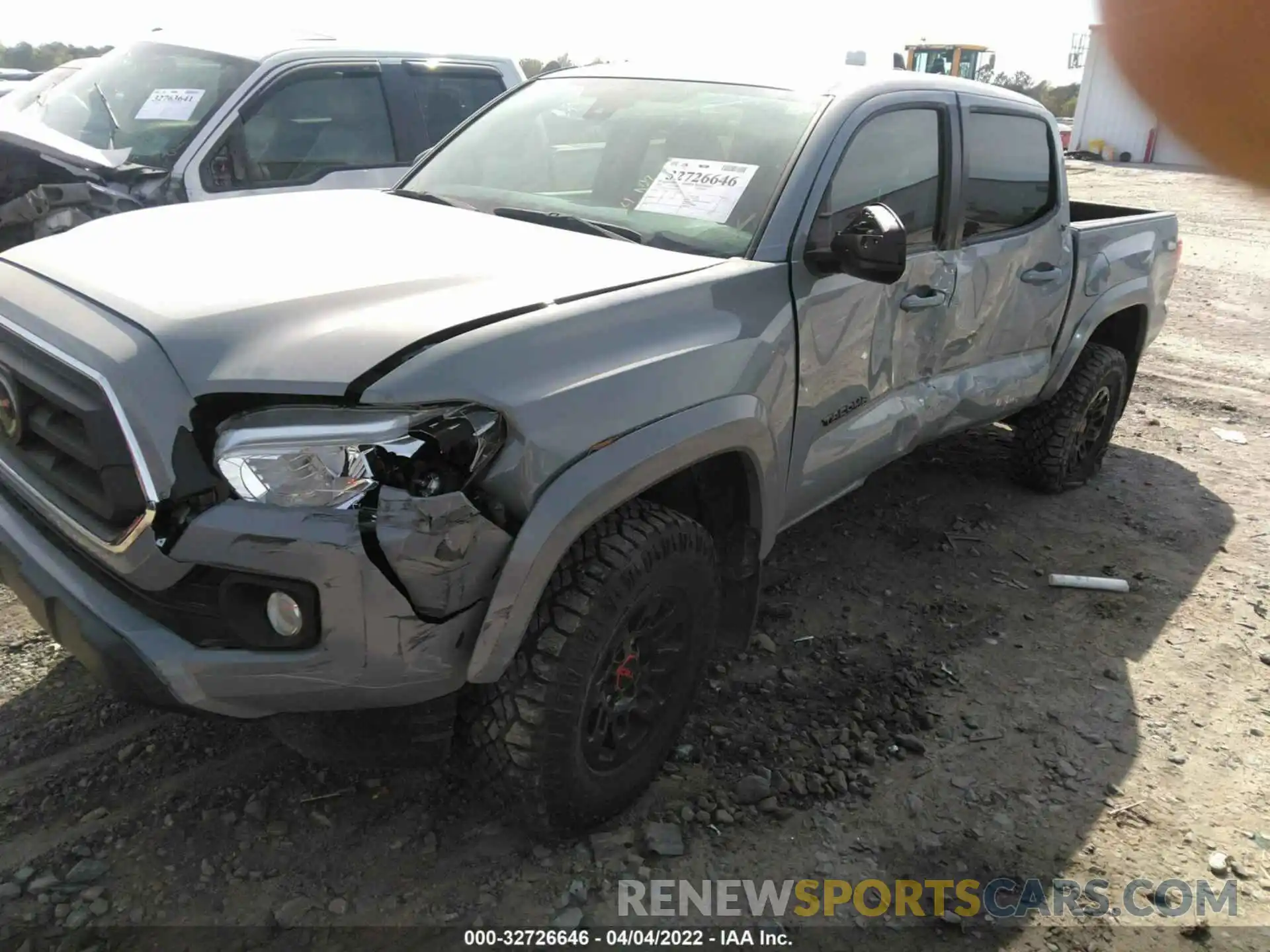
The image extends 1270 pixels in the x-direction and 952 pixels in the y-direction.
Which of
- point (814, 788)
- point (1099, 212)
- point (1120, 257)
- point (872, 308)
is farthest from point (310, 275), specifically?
point (1099, 212)

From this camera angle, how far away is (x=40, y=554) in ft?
7.40

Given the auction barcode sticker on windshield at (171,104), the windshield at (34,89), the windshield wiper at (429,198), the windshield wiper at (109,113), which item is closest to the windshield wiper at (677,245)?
the windshield wiper at (429,198)

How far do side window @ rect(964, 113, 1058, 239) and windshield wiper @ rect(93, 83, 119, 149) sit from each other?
445 cm

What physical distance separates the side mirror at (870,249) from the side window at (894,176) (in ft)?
0.27

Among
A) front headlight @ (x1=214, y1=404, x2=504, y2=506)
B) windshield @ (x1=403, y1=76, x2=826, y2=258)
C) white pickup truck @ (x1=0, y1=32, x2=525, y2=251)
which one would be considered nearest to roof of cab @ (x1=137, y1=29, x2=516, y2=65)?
white pickup truck @ (x1=0, y1=32, x2=525, y2=251)

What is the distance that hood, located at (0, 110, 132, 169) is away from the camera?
492 centimetres

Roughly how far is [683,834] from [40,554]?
170 centimetres

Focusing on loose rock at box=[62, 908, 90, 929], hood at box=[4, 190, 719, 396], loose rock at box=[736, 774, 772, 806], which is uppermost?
hood at box=[4, 190, 719, 396]

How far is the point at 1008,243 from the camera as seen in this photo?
3.94m

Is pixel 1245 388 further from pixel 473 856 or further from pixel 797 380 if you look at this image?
pixel 473 856

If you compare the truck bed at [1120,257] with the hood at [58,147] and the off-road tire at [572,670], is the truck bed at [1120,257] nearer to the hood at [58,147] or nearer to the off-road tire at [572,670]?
the off-road tire at [572,670]

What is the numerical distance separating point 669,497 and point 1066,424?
2949 mm

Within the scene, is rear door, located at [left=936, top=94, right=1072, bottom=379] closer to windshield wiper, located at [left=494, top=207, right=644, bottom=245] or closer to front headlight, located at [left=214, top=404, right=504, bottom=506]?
windshield wiper, located at [left=494, top=207, right=644, bottom=245]

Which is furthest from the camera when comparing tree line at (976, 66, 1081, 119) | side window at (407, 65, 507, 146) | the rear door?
side window at (407, 65, 507, 146)
